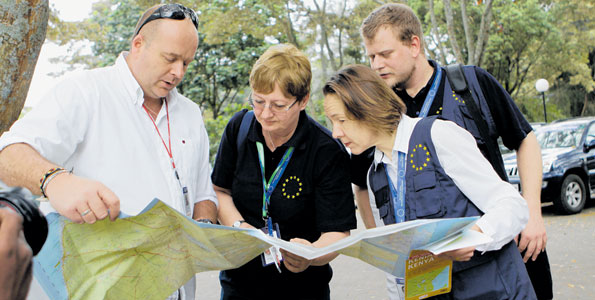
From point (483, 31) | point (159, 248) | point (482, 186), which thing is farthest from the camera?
point (483, 31)

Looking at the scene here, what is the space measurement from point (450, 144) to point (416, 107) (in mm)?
675

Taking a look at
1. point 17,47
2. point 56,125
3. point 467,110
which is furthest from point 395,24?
point 17,47

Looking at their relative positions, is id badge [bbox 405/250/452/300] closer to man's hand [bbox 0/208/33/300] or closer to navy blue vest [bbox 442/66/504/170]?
navy blue vest [bbox 442/66/504/170]

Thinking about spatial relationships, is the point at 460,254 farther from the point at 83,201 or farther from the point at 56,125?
the point at 56,125

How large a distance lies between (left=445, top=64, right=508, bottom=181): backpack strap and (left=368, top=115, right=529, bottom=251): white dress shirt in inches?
16.8

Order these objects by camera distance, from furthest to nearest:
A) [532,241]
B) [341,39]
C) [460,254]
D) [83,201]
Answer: [341,39] < [532,241] < [460,254] < [83,201]

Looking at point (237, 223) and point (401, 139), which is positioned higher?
point (401, 139)

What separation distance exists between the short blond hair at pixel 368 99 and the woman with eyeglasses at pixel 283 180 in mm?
269

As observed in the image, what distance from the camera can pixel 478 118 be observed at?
2465 mm

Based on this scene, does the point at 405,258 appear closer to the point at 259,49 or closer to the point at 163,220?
the point at 163,220

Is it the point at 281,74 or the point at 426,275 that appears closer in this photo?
the point at 426,275

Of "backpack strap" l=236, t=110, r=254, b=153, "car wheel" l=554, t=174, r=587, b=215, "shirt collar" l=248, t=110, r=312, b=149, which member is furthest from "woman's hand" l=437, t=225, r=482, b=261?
"car wheel" l=554, t=174, r=587, b=215

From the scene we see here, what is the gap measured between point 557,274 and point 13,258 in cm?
652

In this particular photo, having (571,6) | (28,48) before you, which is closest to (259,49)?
(571,6)
